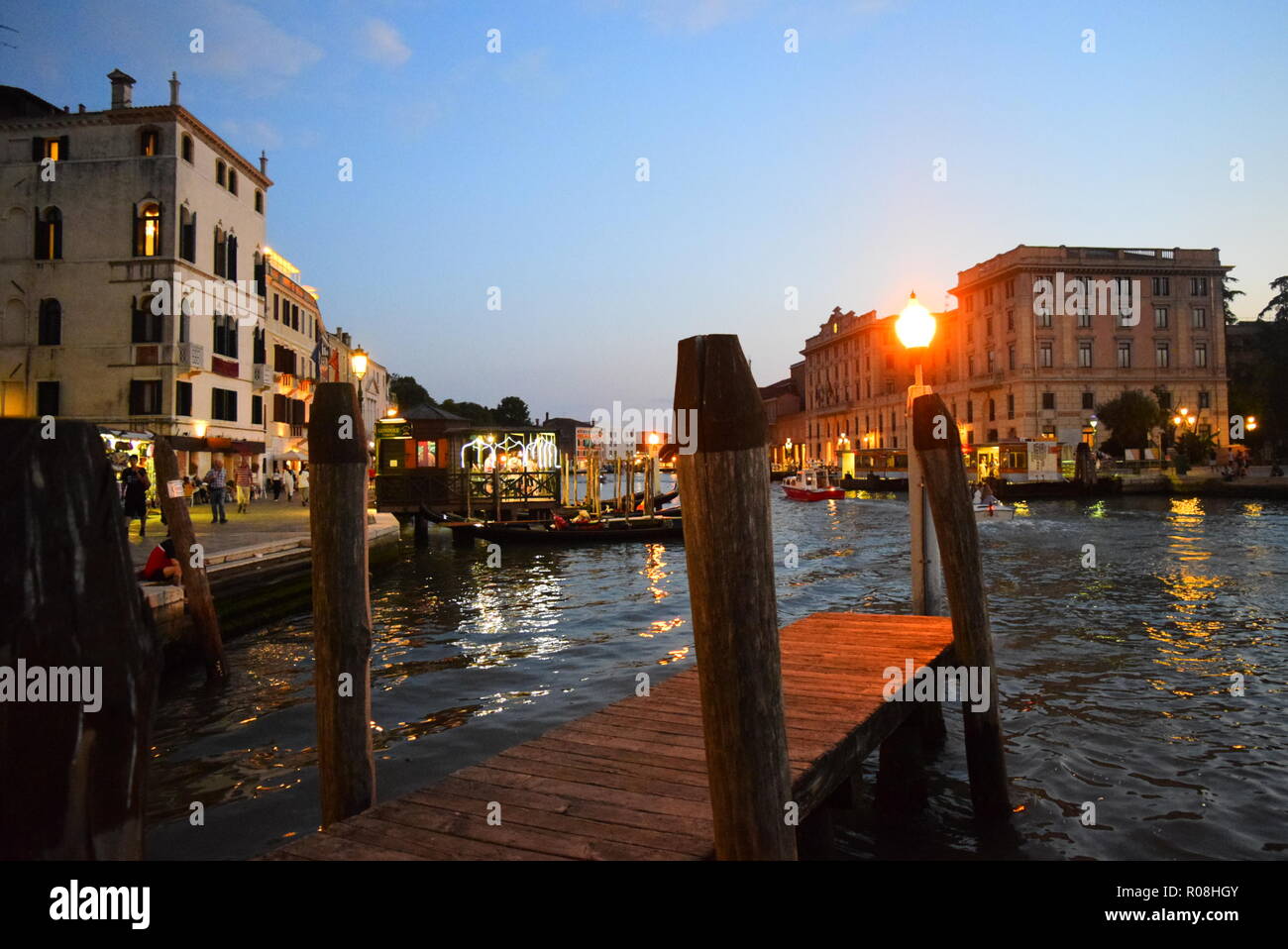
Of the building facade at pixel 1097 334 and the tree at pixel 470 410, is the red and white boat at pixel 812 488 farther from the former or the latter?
the tree at pixel 470 410

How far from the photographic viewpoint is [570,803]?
3781 mm

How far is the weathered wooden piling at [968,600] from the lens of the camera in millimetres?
5707

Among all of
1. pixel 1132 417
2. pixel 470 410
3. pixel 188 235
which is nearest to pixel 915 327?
pixel 188 235

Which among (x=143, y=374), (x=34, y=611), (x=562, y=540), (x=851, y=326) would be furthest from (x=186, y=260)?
(x=851, y=326)

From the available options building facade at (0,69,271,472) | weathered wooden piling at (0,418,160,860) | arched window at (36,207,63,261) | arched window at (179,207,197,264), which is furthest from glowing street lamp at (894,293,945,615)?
arched window at (36,207,63,261)

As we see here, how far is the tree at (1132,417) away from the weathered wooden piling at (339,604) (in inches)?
2463

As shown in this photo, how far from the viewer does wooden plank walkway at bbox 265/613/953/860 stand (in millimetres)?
3314

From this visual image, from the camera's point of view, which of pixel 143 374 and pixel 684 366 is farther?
pixel 143 374

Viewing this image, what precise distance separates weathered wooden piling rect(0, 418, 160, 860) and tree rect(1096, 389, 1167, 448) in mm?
64621

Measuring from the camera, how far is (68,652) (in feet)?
3.79

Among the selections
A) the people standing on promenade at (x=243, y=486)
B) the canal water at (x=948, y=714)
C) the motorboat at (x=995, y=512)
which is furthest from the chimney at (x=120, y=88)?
the motorboat at (x=995, y=512)

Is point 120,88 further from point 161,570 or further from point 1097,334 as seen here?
point 1097,334
